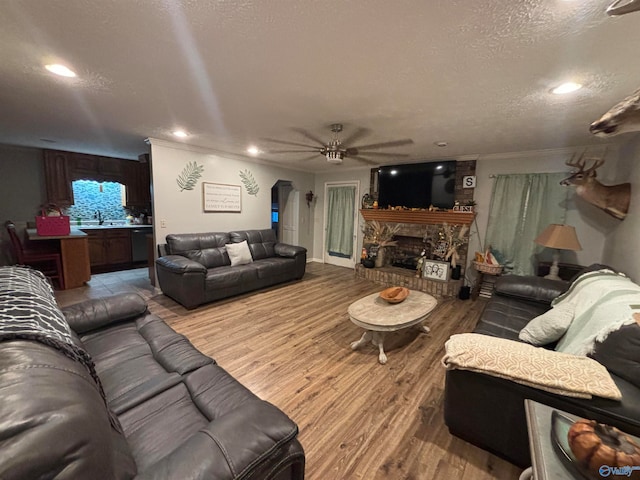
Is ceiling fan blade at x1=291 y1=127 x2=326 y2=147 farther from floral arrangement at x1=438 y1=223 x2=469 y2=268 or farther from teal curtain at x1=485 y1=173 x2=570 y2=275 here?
teal curtain at x1=485 y1=173 x2=570 y2=275

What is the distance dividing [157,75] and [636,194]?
4652 millimetres

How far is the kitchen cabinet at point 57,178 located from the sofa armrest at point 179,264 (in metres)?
3.27

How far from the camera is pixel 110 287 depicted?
4332 mm

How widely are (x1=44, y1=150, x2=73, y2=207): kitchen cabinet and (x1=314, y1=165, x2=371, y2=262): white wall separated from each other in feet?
17.0

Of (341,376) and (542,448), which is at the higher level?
(542,448)

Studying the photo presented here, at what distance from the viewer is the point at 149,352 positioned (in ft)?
5.50

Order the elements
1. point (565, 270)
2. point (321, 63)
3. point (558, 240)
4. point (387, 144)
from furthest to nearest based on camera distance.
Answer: point (387, 144)
point (565, 270)
point (558, 240)
point (321, 63)

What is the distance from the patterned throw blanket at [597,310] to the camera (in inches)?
58.8

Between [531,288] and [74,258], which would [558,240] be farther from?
[74,258]

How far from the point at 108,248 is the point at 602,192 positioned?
26.8ft

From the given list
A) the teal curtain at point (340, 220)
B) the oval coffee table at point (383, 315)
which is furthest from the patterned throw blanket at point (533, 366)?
the teal curtain at point (340, 220)

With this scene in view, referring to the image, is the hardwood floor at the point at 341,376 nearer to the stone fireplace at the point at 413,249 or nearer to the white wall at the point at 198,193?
the stone fireplace at the point at 413,249

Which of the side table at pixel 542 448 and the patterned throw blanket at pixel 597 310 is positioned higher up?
the patterned throw blanket at pixel 597 310

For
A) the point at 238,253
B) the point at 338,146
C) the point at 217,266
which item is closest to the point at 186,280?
the point at 217,266
